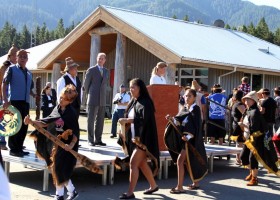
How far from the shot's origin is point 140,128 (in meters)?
7.43

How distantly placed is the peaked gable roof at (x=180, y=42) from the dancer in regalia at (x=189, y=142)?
959cm

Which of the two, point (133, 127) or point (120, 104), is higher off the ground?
point (120, 104)

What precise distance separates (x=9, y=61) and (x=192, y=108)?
12.0 ft

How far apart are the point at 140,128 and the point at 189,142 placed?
48.1 inches

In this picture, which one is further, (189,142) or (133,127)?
(189,142)

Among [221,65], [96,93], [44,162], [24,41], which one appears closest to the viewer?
[44,162]

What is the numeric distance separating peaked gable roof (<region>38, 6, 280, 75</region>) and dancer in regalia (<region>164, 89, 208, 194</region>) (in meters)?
9.59

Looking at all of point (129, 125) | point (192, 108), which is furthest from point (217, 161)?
point (129, 125)

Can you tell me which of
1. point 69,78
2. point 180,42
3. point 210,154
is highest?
point 180,42

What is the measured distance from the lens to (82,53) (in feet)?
83.0

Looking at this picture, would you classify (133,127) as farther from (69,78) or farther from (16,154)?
(16,154)

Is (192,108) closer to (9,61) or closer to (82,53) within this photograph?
(9,61)

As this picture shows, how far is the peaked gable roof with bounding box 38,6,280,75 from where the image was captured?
740 inches

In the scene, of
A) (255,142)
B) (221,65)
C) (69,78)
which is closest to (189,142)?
(255,142)
